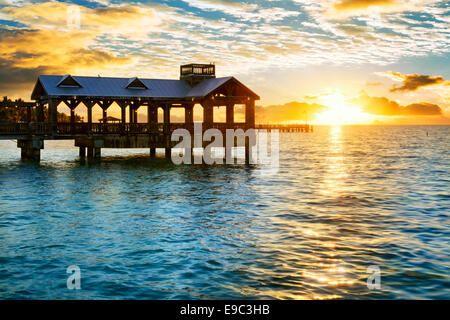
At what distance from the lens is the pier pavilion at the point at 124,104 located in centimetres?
4300

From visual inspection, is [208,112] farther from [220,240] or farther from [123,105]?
[220,240]

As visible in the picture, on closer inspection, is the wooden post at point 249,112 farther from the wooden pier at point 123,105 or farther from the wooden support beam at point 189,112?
the wooden support beam at point 189,112

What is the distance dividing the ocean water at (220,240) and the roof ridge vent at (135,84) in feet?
61.9

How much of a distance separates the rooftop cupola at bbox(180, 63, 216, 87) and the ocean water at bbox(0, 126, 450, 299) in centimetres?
2318

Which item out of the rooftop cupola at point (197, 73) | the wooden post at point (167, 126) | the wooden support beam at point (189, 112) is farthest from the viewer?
the rooftop cupola at point (197, 73)

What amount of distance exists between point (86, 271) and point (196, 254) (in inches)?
121

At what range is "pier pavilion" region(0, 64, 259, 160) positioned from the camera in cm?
4300

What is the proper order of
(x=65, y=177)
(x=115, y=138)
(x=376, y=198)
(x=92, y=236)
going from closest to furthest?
1. (x=92, y=236)
2. (x=376, y=198)
3. (x=65, y=177)
4. (x=115, y=138)

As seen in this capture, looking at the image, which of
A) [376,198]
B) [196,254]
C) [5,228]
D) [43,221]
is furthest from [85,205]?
[376,198]

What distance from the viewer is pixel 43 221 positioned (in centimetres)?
1803

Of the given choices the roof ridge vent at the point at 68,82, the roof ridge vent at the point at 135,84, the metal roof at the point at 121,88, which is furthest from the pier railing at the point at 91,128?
the roof ridge vent at the point at 135,84

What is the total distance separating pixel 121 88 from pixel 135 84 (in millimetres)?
1419

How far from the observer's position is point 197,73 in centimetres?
5162

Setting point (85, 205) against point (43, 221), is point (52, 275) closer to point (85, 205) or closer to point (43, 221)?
point (43, 221)
